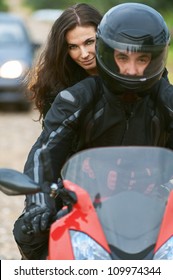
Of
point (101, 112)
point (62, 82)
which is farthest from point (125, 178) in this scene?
point (62, 82)

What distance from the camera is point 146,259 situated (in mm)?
3309

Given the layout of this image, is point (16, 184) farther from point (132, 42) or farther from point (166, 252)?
point (132, 42)

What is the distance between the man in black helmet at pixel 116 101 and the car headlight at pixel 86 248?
66cm

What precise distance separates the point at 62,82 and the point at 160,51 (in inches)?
43.0

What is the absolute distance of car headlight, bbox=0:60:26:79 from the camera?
1639cm

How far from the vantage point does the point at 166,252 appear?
11.0 feet

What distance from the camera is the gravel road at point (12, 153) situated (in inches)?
313

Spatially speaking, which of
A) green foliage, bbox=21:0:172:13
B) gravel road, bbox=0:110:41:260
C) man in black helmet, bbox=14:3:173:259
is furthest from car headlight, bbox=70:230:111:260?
green foliage, bbox=21:0:172:13

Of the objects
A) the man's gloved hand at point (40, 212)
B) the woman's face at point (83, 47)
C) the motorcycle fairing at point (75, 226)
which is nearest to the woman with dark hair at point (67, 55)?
the woman's face at point (83, 47)

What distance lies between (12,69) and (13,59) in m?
0.20

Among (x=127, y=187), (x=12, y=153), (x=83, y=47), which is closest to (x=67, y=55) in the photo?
(x=83, y=47)

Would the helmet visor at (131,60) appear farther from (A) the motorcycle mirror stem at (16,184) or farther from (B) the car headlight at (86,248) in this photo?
(B) the car headlight at (86,248)

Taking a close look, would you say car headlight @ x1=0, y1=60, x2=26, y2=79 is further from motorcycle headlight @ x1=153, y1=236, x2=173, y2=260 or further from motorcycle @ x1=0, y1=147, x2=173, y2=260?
motorcycle headlight @ x1=153, y1=236, x2=173, y2=260
